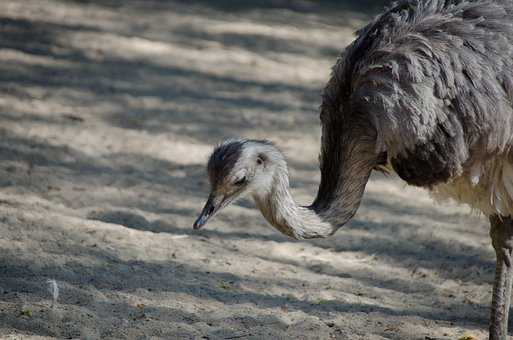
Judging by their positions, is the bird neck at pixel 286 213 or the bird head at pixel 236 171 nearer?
the bird head at pixel 236 171

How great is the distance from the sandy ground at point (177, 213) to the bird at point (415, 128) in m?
0.64

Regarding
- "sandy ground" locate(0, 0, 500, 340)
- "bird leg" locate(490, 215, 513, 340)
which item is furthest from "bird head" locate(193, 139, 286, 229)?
"bird leg" locate(490, 215, 513, 340)

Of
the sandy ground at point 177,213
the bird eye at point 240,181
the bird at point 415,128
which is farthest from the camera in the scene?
the sandy ground at point 177,213

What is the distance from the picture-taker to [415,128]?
439cm

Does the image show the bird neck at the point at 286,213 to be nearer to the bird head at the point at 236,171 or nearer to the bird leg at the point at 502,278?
the bird head at the point at 236,171

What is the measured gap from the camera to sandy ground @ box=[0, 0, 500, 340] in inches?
191

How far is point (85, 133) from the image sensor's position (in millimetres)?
7273

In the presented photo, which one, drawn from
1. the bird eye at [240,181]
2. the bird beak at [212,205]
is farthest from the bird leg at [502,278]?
the bird beak at [212,205]

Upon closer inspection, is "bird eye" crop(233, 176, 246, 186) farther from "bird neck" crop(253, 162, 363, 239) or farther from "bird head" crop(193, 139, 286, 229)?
"bird neck" crop(253, 162, 363, 239)

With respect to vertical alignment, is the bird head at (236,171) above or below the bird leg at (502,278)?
above

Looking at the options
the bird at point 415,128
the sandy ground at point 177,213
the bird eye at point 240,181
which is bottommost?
the sandy ground at point 177,213

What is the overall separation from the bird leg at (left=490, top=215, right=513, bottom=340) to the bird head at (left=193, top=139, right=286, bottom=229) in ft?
4.40

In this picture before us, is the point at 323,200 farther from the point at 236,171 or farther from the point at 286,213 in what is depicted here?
the point at 236,171

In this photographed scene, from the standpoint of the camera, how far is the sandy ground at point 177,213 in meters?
4.86
